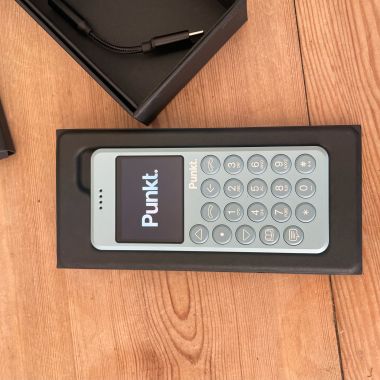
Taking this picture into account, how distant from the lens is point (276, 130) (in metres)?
0.34

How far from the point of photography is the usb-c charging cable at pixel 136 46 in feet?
1.14

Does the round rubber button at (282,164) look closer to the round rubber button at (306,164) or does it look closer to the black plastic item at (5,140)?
the round rubber button at (306,164)

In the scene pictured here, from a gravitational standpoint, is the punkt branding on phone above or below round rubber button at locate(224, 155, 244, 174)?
below

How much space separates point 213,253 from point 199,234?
17mm

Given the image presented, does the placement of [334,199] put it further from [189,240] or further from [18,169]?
[18,169]

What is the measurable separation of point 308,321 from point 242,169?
0.12 meters

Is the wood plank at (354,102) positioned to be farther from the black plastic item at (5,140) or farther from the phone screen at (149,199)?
the black plastic item at (5,140)

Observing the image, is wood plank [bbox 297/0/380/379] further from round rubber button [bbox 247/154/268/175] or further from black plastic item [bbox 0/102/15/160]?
black plastic item [bbox 0/102/15/160]

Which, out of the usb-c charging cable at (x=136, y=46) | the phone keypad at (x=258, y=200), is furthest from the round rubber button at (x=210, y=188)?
the usb-c charging cable at (x=136, y=46)

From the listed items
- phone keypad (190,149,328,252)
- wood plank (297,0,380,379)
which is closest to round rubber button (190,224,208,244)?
phone keypad (190,149,328,252)

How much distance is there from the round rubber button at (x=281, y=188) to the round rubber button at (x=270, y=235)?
0.08 feet

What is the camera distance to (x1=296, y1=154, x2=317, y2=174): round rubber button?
337 mm

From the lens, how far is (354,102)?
0.36m

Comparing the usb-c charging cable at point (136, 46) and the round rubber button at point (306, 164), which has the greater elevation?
the usb-c charging cable at point (136, 46)
